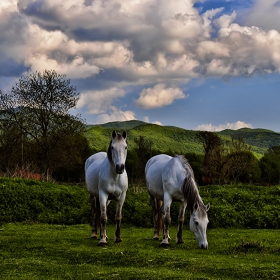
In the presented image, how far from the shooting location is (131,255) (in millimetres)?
8141

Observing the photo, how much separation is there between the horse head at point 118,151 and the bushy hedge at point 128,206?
6748 mm

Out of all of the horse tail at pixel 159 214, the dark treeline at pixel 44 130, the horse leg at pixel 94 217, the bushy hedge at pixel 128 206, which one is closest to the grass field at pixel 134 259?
the horse leg at pixel 94 217

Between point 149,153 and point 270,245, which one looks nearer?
point 270,245

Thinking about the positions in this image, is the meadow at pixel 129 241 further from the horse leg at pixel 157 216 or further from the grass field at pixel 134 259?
the horse leg at pixel 157 216

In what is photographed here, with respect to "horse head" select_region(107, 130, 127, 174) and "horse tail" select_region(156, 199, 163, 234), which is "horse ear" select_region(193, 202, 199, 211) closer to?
"horse head" select_region(107, 130, 127, 174)

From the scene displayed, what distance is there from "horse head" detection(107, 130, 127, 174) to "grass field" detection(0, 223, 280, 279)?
187cm

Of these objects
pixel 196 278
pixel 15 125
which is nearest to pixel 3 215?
pixel 196 278

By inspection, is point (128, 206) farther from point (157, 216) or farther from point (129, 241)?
point (129, 241)

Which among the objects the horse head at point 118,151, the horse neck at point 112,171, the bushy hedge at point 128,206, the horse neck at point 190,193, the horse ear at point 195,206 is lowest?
the bushy hedge at point 128,206

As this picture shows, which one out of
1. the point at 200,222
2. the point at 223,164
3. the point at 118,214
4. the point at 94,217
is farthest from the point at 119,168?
the point at 223,164

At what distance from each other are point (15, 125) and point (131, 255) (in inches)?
1336

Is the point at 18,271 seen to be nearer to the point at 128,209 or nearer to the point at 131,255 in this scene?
the point at 131,255

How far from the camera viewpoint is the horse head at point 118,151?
29.3 feet

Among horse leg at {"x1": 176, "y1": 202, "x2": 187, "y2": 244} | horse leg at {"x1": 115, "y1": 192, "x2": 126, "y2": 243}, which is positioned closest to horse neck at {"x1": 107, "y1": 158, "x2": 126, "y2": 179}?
horse leg at {"x1": 115, "y1": 192, "x2": 126, "y2": 243}
